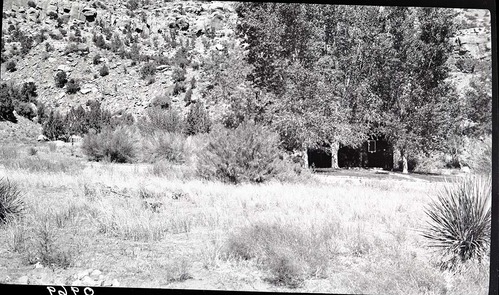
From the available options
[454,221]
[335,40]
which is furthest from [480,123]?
[335,40]

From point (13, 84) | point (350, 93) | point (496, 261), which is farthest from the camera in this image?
point (350, 93)

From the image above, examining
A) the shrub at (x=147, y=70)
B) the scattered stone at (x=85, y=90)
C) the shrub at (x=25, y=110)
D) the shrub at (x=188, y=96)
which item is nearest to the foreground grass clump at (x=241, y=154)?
the shrub at (x=188, y=96)

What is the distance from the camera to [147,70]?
552cm

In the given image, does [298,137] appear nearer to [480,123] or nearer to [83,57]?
[480,123]

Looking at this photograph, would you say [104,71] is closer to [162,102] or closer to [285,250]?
[162,102]

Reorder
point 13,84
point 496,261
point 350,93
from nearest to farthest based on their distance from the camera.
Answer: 1. point 496,261
2. point 13,84
3. point 350,93

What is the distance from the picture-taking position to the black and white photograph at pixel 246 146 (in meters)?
4.94

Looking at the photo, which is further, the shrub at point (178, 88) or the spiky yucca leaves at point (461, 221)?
the shrub at point (178, 88)

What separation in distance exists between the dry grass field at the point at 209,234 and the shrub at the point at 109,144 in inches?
5.2

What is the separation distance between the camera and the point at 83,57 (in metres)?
5.43

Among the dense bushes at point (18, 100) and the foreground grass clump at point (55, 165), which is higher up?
the dense bushes at point (18, 100)

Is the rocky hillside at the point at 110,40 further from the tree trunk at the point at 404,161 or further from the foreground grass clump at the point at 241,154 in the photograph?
the tree trunk at the point at 404,161

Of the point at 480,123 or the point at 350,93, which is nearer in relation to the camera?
the point at 480,123

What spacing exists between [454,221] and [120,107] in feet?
11.9
